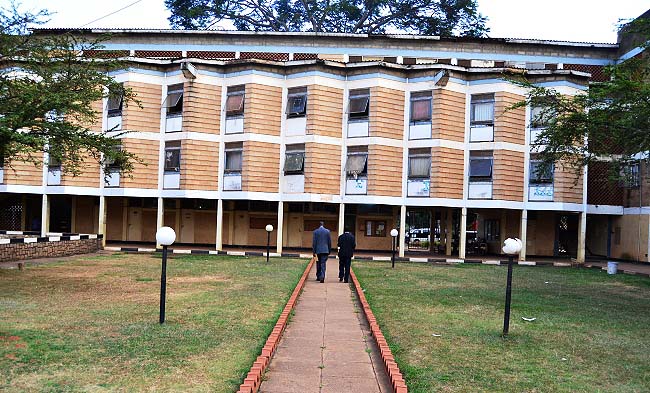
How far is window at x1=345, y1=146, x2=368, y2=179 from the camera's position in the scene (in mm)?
24766

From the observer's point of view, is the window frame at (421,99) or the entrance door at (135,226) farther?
the entrance door at (135,226)

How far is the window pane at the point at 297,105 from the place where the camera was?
82.2 ft

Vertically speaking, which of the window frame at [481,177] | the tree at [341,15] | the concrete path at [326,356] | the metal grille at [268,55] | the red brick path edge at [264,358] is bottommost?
the concrete path at [326,356]

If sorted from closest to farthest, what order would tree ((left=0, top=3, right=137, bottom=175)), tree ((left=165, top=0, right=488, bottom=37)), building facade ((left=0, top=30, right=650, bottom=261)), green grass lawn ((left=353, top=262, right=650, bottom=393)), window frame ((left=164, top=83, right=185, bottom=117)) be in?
1. green grass lawn ((left=353, top=262, right=650, bottom=393))
2. tree ((left=0, top=3, right=137, bottom=175))
3. building facade ((left=0, top=30, right=650, bottom=261))
4. window frame ((left=164, top=83, right=185, bottom=117))
5. tree ((left=165, top=0, right=488, bottom=37))

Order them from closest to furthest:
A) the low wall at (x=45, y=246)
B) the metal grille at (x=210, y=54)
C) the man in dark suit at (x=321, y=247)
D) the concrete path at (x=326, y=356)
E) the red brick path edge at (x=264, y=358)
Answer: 1. the red brick path edge at (x=264, y=358)
2. the concrete path at (x=326, y=356)
3. the man in dark suit at (x=321, y=247)
4. the low wall at (x=45, y=246)
5. the metal grille at (x=210, y=54)

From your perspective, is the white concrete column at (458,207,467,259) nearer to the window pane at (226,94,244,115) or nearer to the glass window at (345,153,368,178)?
the glass window at (345,153,368,178)

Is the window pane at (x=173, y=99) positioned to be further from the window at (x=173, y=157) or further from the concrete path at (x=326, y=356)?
the concrete path at (x=326, y=356)

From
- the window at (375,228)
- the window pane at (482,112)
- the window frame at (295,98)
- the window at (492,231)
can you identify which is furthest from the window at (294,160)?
the window at (492,231)

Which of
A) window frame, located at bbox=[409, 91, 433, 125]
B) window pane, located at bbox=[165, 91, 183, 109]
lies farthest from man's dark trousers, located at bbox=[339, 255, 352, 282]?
window pane, located at bbox=[165, 91, 183, 109]

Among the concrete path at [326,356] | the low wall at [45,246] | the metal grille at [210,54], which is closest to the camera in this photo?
the concrete path at [326,356]

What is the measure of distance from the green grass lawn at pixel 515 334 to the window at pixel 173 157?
12.1 m

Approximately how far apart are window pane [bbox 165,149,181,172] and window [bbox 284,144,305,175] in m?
4.62

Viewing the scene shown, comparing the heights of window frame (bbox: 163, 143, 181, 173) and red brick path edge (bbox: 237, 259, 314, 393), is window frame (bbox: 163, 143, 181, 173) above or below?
above

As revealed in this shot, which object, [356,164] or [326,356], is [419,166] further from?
[326,356]
